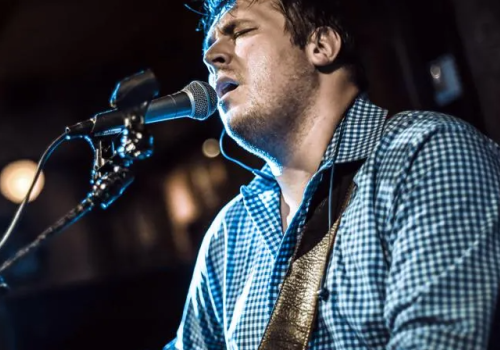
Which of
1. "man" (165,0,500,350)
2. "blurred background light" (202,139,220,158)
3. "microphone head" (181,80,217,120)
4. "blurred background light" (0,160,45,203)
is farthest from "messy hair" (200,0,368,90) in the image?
"blurred background light" (0,160,45,203)

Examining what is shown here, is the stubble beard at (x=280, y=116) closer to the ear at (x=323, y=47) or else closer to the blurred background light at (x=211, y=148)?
the ear at (x=323, y=47)

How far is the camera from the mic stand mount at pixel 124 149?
1.37 metres

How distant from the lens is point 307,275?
1759 millimetres

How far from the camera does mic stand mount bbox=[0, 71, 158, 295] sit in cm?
137

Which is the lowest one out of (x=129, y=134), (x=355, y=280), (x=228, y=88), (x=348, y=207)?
(x=355, y=280)

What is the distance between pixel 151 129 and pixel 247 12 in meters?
5.82

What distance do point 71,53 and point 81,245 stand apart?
317cm

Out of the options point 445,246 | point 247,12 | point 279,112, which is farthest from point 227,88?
point 445,246

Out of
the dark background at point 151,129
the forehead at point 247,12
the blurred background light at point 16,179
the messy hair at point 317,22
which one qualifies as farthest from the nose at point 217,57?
the blurred background light at point 16,179

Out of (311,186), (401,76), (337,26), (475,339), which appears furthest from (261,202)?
(401,76)

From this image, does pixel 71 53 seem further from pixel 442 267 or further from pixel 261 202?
pixel 442 267

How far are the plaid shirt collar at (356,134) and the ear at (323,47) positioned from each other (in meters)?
0.23

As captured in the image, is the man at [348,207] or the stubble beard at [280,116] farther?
the stubble beard at [280,116]

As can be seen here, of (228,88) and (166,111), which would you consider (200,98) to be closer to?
(166,111)
